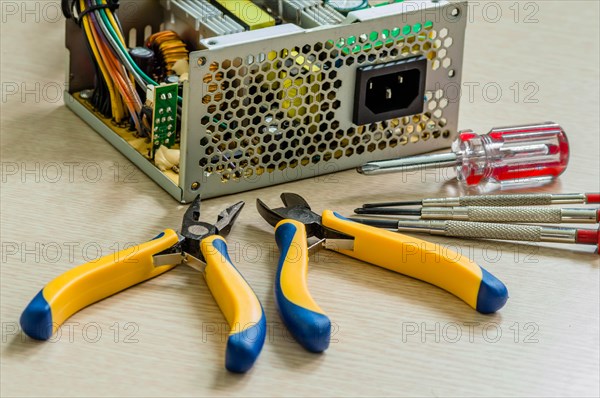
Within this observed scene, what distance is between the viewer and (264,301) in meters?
Result: 0.92

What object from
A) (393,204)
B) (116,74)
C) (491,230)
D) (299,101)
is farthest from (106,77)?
(491,230)

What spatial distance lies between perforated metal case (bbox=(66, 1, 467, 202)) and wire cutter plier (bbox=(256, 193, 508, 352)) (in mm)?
86

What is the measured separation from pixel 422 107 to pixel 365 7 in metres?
0.13

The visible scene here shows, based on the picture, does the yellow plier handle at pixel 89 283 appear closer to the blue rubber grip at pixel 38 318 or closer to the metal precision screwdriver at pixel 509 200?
the blue rubber grip at pixel 38 318

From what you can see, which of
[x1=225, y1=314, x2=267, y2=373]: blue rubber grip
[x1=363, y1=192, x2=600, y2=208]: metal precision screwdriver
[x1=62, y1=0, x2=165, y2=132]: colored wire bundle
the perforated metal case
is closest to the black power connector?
the perforated metal case

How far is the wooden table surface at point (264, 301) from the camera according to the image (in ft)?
2.73

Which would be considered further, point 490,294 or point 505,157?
point 505,157

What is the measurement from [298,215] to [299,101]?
0.51 ft

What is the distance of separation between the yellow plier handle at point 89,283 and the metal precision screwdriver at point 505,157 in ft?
0.92

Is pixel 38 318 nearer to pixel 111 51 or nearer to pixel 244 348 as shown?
pixel 244 348

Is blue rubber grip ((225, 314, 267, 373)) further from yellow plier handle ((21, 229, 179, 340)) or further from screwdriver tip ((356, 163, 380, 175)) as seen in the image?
screwdriver tip ((356, 163, 380, 175))

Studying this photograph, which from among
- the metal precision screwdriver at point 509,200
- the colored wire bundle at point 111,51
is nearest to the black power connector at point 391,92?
the metal precision screwdriver at point 509,200

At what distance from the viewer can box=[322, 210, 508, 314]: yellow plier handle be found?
0.90 metres

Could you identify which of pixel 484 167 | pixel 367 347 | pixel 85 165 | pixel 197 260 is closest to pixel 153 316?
pixel 197 260
